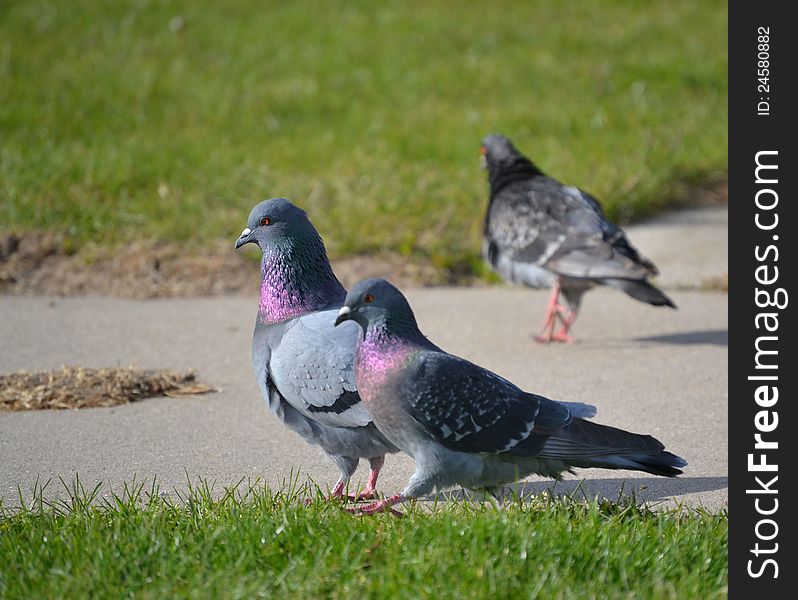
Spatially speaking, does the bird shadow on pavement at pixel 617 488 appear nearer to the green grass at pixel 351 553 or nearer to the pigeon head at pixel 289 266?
the green grass at pixel 351 553

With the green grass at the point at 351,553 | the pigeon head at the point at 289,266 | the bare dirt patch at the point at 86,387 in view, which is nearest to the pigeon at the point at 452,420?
the green grass at the point at 351,553

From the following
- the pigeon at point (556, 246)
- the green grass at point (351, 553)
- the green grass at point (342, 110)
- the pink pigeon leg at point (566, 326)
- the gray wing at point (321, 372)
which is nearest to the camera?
the green grass at point (351, 553)

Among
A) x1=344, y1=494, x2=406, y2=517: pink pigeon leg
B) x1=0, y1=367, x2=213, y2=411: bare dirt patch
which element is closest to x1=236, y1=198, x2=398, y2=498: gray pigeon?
x1=344, y1=494, x2=406, y2=517: pink pigeon leg

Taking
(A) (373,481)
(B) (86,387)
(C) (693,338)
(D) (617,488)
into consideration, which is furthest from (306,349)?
(C) (693,338)

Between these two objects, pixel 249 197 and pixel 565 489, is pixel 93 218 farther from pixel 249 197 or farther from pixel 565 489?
pixel 565 489

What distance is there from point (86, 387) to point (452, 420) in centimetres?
232

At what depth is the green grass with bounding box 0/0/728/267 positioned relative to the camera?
8.12 meters

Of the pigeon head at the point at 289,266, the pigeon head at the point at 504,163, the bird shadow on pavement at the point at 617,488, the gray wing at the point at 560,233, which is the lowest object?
the bird shadow on pavement at the point at 617,488

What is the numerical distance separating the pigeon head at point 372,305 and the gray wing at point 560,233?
2721mm

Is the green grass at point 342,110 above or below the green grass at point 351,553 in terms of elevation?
above

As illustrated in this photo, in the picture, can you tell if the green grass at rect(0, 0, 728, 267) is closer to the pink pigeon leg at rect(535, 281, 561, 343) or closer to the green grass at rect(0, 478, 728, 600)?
the pink pigeon leg at rect(535, 281, 561, 343)

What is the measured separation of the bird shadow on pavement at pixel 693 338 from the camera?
252 inches

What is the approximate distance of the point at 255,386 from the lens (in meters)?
5.65

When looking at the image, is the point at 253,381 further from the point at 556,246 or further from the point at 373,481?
the point at 556,246
